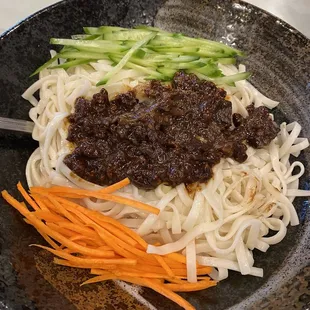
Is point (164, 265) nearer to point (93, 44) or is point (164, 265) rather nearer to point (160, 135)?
point (160, 135)

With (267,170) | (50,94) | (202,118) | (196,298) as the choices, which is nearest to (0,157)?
(50,94)

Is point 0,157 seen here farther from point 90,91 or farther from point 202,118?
point 202,118

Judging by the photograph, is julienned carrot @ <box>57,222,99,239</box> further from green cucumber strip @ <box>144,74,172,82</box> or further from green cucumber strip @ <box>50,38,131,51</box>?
green cucumber strip @ <box>50,38,131,51</box>

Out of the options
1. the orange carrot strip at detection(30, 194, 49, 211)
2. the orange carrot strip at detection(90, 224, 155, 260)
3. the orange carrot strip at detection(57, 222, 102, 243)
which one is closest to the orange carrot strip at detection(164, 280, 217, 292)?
the orange carrot strip at detection(90, 224, 155, 260)

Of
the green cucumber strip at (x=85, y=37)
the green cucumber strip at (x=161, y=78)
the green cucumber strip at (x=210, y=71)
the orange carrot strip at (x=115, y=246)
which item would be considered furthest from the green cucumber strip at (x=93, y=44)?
the orange carrot strip at (x=115, y=246)

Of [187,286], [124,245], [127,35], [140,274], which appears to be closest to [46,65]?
[127,35]
